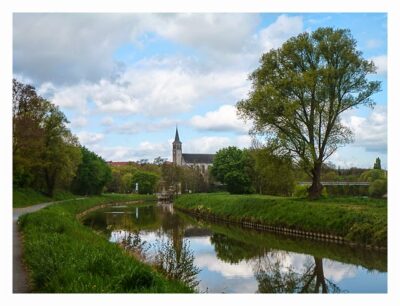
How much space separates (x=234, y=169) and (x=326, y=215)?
4299 centimetres

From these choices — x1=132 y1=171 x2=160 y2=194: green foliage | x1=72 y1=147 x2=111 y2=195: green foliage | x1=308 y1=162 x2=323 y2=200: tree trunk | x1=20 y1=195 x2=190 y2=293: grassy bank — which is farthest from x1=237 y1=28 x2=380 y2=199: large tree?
x1=132 y1=171 x2=160 y2=194: green foliage

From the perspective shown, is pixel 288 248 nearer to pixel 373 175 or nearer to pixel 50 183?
pixel 373 175

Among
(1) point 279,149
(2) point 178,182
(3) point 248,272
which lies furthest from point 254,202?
(2) point 178,182

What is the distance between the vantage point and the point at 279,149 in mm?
35188

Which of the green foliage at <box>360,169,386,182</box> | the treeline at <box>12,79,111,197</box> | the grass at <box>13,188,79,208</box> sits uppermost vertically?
the treeline at <box>12,79,111,197</box>

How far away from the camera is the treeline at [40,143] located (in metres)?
31.0

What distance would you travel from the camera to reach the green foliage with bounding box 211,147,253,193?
6841 cm

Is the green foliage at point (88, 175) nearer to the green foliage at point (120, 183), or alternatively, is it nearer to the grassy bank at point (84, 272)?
the green foliage at point (120, 183)

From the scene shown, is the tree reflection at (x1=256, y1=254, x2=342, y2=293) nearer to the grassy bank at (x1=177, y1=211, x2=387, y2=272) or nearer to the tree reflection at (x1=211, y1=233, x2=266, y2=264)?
the grassy bank at (x1=177, y1=211, x2=387, y2=272)

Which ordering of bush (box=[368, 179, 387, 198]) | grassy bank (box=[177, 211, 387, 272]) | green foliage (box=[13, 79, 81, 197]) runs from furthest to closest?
green foliage (box=[13, 79, 81, 197])
bush (box=[368, 179, 387, 198])
grassy bank (box=[177, 211, 387, 272])

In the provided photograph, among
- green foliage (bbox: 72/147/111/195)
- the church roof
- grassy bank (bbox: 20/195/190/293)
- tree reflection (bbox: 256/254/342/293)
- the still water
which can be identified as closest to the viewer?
grassy bank (bbox: 20/195/190/293)

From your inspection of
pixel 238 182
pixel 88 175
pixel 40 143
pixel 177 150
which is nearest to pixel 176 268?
pixel 40 143

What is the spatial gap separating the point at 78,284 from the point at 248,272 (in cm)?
1018
